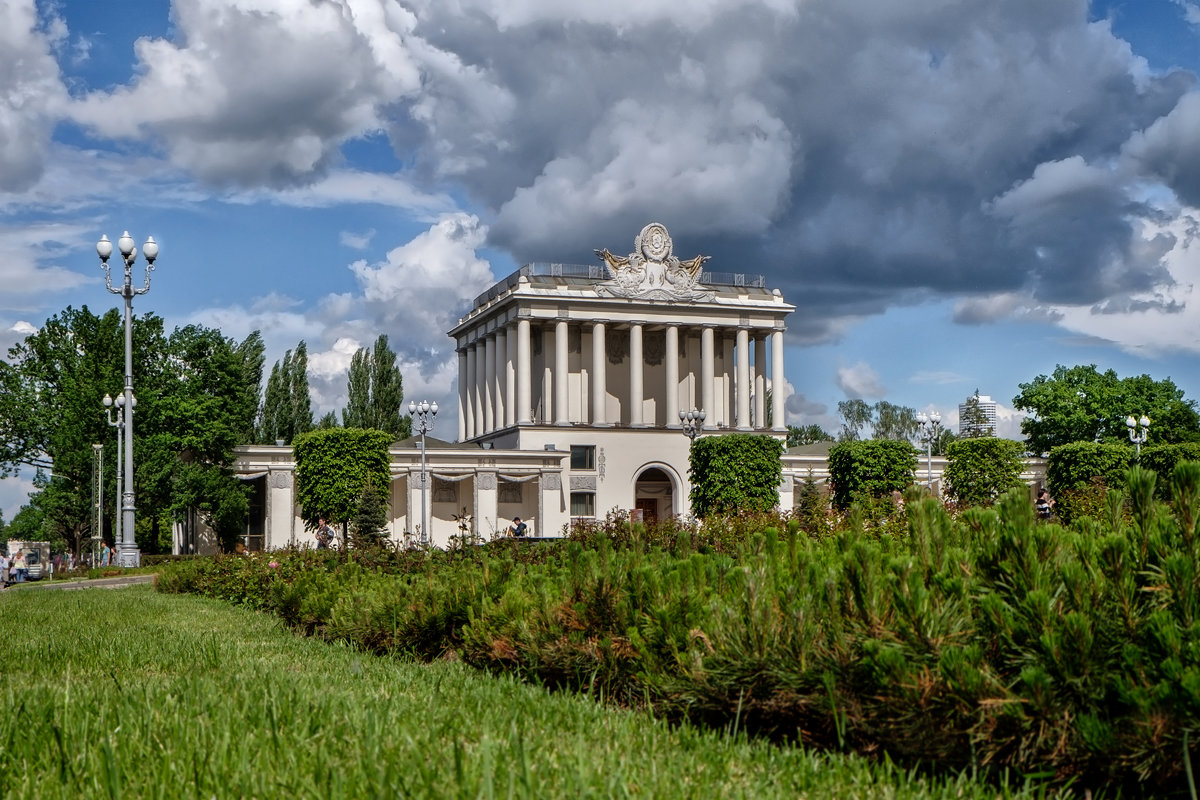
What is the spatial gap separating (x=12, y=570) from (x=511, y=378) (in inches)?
1405

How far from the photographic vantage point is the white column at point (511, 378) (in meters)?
75.0

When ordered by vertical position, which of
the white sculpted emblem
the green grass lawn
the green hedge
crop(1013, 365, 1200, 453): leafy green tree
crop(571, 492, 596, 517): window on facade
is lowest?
crop(571, 492, 596, 517): window on facade

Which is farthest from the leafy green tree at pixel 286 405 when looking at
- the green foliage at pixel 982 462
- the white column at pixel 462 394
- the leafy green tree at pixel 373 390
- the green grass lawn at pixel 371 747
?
the green grass lawn at pixel 371 747

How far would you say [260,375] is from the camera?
2830 inches

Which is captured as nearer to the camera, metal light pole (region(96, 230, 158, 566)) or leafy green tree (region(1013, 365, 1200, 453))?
metal light pole (region(96, 230, 158, 566))

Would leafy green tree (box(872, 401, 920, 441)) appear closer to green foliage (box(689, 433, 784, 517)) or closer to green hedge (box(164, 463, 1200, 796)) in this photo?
green foliage (box(689, 433, 784, 517))

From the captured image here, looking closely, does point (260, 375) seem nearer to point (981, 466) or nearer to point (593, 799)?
point (981, 466)

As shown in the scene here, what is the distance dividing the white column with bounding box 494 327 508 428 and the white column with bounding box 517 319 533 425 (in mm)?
4392

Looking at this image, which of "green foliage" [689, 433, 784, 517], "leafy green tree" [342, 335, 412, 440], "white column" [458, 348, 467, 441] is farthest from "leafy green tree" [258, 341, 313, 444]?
"green foliage" [689, 433, 784, 517]

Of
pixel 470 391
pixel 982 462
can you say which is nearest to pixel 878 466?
pixel 982 462

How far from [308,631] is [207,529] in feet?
167

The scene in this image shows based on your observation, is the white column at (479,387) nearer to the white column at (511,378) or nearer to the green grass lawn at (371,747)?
the white column at (511,378)

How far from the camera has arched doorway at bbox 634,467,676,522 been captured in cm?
7456

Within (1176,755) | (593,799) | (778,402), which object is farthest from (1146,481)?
(778,402)
